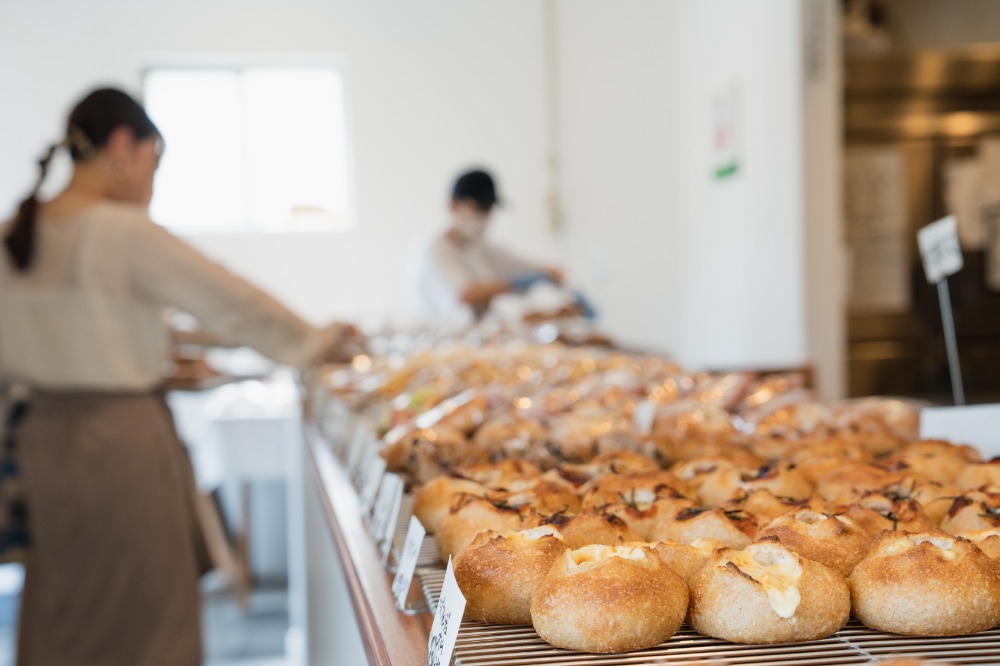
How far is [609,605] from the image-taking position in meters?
0.85

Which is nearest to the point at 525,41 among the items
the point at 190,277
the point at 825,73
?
the point at 825,73

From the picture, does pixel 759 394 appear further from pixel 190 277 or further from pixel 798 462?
pixel 190 277

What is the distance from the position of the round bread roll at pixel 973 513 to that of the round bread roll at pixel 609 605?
37 cm

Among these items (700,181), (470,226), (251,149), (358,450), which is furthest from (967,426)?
(251,149)

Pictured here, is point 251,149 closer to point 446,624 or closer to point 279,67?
point 279,67

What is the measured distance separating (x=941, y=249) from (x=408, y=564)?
119cm

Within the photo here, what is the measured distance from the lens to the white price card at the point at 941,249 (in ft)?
5.57

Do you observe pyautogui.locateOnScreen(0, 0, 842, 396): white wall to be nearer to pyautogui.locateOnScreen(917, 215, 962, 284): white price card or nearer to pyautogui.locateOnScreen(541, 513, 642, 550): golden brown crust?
pyautogui.locateOnScreen(917, 215, 962, 284): white price card

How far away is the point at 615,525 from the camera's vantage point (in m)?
1.08

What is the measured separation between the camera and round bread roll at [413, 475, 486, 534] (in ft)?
4.17

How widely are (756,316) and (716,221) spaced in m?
1.00

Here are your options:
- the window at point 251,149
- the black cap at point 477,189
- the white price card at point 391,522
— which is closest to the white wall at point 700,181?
the black cap at point 477,189

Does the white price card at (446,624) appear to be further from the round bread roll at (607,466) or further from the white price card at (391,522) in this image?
the round bread roll at (607,466)

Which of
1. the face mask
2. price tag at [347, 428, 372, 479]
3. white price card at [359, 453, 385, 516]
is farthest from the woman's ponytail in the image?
the face mask
